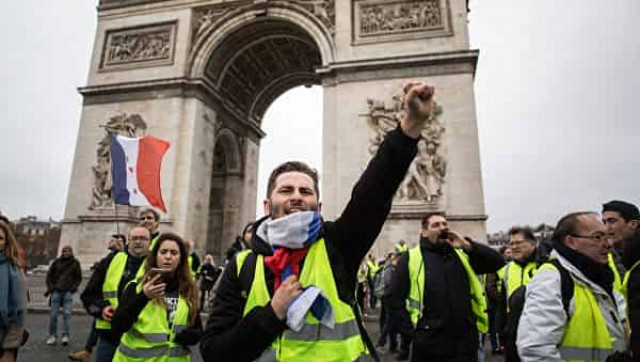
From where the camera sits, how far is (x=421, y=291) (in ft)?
9.11

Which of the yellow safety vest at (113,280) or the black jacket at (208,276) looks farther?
the black jacket at (208,276)

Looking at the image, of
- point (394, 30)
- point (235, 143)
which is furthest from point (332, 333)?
point (235, 143)

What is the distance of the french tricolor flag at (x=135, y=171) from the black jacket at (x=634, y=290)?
7.97 m

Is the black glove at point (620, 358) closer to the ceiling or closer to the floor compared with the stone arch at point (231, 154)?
closer to the floor

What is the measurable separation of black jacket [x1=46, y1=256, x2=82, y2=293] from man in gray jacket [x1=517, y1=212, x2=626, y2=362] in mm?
6856

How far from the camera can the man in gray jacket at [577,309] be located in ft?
5.93

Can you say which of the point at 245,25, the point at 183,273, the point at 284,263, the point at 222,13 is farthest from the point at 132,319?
the point at 222,13

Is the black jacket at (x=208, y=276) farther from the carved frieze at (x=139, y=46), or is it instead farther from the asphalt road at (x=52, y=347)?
the carved frieze at (x=139, y=46)

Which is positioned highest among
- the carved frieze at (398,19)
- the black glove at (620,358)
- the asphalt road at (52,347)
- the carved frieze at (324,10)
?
the carved frieze at (324,10)

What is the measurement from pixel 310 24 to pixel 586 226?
1288 cm

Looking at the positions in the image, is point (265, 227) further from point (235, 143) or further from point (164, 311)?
point (235, 143)

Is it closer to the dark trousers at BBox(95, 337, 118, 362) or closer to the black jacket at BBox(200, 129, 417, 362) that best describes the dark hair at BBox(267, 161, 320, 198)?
the black jacket at BBox(200, 129, 417, 362)

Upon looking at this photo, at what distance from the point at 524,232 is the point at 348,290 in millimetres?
3441

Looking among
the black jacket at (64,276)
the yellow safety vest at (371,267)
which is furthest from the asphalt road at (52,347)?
the yellow safety vest at (371,267)
